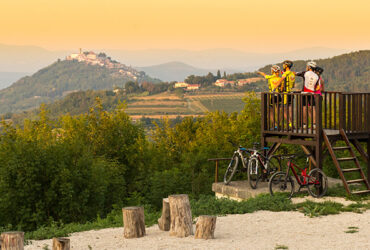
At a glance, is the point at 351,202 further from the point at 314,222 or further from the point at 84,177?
the point at 84,177

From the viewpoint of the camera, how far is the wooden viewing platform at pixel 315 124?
16.7m

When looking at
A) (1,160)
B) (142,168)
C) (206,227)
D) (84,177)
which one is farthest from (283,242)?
(142,168)

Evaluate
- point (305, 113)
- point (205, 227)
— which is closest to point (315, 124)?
point (305, 113)

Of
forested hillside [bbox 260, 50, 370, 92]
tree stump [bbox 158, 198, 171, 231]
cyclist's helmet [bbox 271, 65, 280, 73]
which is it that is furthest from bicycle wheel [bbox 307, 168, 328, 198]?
forested hillside [bbox 260, 50, 370, 92]

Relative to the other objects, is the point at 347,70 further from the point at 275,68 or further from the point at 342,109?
the point at 342,109

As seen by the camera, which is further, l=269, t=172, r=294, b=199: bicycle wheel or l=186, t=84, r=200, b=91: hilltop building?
l=186, t=84, r=200, b=91: hilltop building

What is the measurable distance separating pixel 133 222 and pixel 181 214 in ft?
3.26

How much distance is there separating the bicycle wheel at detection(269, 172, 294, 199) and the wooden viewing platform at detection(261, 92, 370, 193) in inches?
42.4

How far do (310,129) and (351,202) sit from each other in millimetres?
2998

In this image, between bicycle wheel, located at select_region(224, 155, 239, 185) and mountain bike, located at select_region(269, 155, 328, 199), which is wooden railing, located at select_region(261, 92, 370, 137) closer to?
mountain bike, located at select_region(269, 155, 328, 199)

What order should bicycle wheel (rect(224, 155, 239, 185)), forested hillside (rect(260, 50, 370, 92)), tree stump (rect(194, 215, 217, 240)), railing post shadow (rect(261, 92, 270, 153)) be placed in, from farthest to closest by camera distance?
forested hillside (rect(260, 50, 370, 92)), railing post shadow (rect(261, 92, 270, 153)), bicycle wheel (rect(224, 155, 239, 185)), tree stump (rect(194, 215, 217, 240))

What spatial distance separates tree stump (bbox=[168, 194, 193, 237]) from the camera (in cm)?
1117

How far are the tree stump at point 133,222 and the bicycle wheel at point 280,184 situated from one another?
5.36m

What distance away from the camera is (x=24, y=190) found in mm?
Result: 24281
